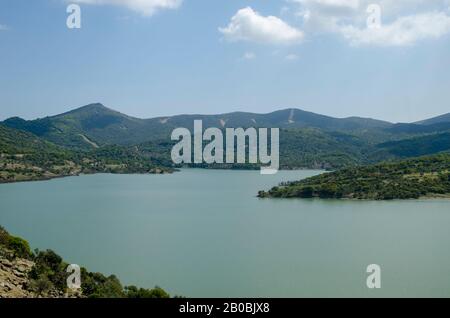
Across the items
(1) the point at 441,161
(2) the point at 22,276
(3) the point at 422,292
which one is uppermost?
(1) the point at 441,161

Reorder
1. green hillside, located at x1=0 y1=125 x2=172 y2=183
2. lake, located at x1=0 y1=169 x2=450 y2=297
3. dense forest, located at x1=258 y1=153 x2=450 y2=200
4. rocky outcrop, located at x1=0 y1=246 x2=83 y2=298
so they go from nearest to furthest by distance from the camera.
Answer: rocky outcrop, located at x1=0 y1=246 x2=83 y2=298
lake, located at x1=0 y1=169 x2=450 y2=297
dense forest, located at x1=258 y1=153 x2=450 y2=200
green hillside, located at x1=0 y1=125 x2=172 y2=183

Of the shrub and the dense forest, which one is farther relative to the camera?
the dense forest

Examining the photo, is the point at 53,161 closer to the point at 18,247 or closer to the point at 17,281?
the point at 18,247

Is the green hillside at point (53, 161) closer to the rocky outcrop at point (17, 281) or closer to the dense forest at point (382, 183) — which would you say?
the dense forest at point (382, 183)

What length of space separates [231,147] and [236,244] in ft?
287

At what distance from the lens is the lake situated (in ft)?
62.4

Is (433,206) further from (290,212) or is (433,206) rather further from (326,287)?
(326,287)

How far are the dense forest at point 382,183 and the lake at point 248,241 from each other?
109 inches

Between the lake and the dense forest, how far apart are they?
276cm

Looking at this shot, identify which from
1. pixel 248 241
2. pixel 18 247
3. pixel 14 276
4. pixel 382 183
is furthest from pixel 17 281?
pixel 382 183

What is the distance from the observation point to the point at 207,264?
2195 cm

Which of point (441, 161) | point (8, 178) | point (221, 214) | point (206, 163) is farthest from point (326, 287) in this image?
point (206, 163)

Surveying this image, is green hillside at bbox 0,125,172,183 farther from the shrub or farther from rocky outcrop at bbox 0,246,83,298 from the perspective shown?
rocky outcrop at bbox 0,246,83,298

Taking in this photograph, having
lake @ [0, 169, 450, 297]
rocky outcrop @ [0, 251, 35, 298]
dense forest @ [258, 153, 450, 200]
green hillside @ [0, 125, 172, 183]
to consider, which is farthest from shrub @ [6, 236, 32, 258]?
green hillside @ [0, 125, 172, 183]
